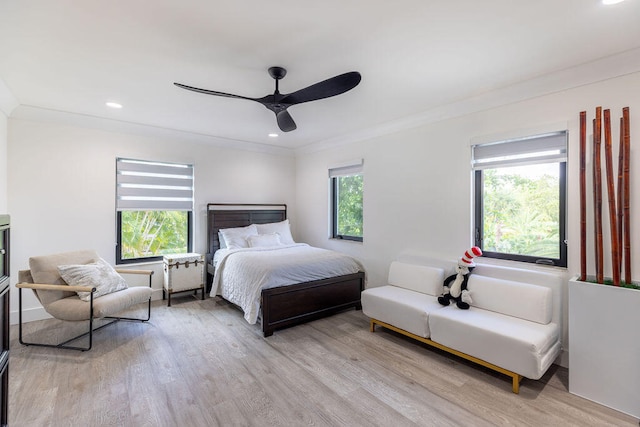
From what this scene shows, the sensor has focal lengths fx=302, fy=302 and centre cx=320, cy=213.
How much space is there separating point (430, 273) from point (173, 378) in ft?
8.67

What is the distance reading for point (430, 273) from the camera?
3324 mm

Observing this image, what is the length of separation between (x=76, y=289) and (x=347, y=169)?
3.60 metres

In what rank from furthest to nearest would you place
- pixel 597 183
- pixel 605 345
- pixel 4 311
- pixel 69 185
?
1. pixel 69 185
2. pixel 597 183
3. pixel 605 345
4. pixel 4 311

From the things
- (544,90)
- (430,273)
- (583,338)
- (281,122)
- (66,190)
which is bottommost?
(583,338)

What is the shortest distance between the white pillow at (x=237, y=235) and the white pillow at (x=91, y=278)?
1.53 metres

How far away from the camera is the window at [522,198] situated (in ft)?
8.91

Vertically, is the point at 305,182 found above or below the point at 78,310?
above

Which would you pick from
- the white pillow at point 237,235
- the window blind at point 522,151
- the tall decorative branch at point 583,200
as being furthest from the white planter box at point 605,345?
the white pillow at point 237,235

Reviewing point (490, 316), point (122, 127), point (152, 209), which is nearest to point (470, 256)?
point (490, 316)

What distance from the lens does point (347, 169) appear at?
4742 millimetres

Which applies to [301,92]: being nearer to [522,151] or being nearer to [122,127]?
[522,151]

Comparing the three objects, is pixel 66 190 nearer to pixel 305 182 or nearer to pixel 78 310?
pixel 78 310

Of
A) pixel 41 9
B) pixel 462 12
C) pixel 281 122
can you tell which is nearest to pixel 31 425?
pixel 41 9

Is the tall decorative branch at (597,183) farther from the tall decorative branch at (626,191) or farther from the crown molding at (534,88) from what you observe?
the crown molding at (534,88)
